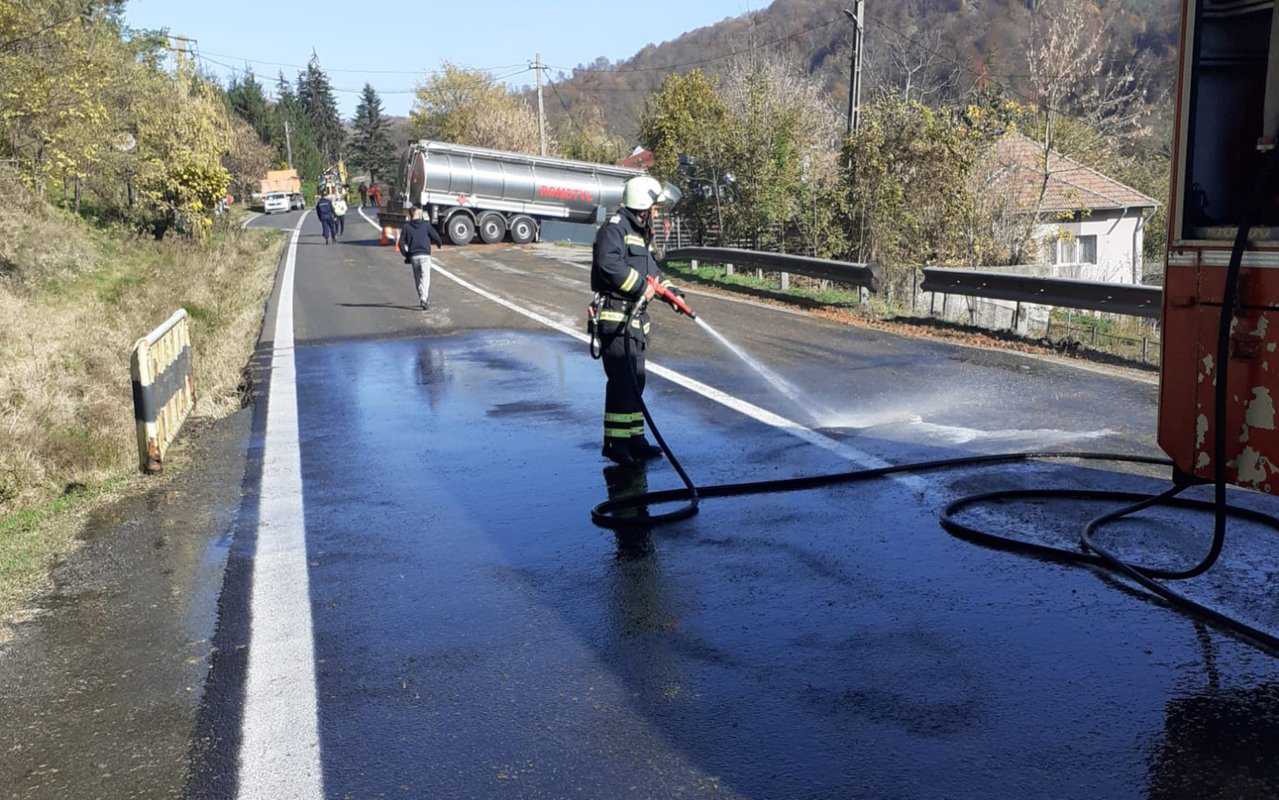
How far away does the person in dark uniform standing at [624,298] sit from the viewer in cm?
712

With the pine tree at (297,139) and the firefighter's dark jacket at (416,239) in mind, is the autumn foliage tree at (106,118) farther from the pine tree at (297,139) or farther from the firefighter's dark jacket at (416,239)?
the pine tree at (297,139)

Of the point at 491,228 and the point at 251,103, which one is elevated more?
the point at 251,103

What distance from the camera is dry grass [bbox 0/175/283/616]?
7199 mm

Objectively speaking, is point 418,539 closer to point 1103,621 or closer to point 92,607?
point 92,607

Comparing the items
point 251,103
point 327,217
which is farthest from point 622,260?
point 251,103

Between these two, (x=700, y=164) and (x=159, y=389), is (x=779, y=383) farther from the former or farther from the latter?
(x=700, y=164)

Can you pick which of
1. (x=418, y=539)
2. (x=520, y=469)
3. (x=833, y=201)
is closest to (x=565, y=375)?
(x=520, y=469)

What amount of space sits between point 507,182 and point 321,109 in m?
114

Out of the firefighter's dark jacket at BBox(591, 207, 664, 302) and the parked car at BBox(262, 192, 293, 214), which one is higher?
the parked car at BBox(262, 192, 293, 214)

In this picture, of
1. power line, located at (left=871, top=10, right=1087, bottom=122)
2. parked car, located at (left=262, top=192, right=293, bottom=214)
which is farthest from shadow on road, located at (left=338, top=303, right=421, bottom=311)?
parked car, located at (left=262, top=192, right=293, bottom=214)

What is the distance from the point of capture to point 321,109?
14175cm

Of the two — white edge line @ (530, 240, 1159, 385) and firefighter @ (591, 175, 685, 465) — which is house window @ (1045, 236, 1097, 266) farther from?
firefighter @ (591, 175, 685, 465)

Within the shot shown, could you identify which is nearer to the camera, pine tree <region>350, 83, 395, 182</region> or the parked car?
the parked car

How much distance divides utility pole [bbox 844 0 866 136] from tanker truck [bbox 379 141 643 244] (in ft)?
48.8
